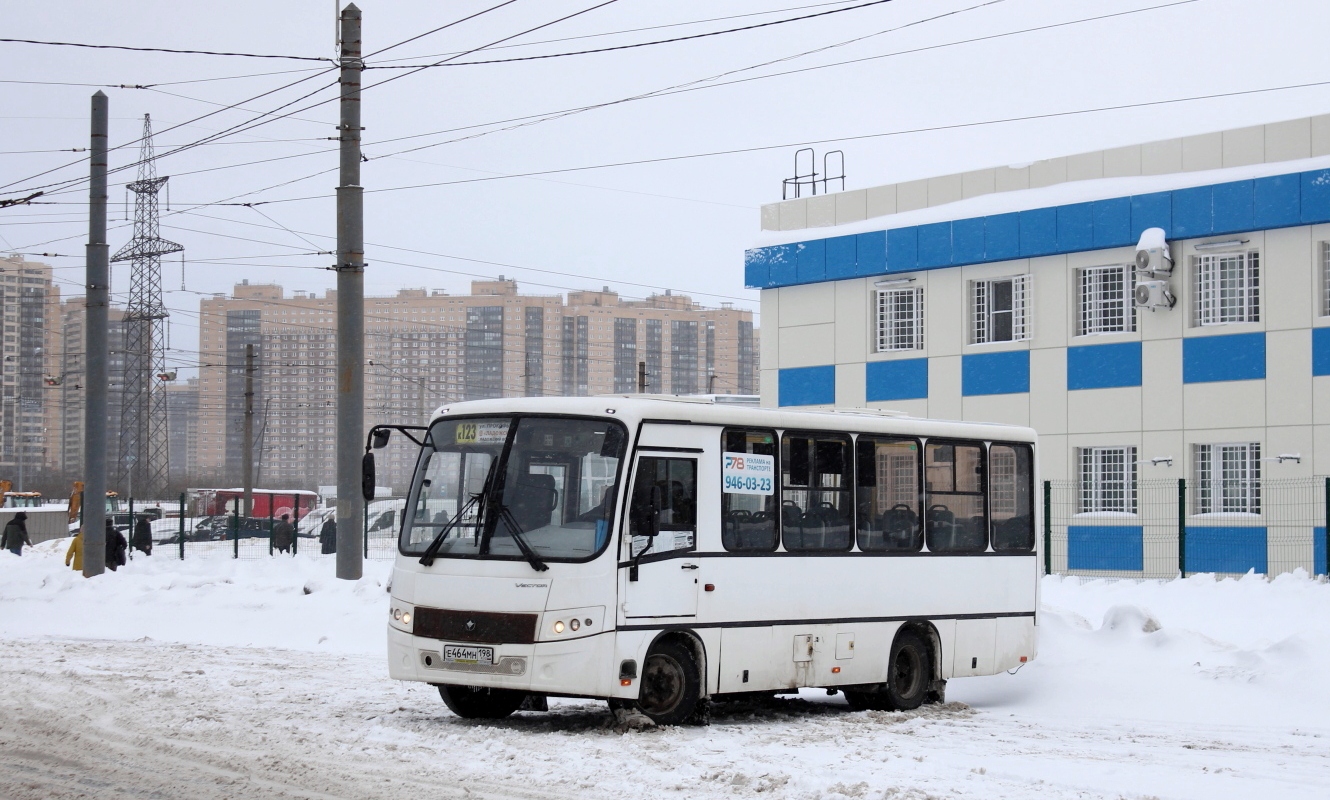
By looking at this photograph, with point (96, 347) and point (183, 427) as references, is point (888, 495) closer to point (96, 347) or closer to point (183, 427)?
point (96, 347)

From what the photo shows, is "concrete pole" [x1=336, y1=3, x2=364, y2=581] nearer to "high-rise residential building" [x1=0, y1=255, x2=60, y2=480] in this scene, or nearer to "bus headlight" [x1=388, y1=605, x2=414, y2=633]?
"bus headlight" [x1=388, y1=605, x2=414, y2=633]

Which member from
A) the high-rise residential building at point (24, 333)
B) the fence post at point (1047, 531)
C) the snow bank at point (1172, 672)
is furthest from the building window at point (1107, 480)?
the high-rise residential building at point (24, 333)

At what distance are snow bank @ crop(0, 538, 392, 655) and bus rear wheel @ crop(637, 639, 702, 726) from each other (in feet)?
27.0

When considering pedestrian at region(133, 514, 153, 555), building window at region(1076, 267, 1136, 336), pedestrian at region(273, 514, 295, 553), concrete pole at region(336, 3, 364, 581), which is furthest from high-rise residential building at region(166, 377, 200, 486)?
concrete pole at region(336, 3, 364, 581)

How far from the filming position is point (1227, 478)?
2767 cm

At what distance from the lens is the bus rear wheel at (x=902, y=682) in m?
13.8

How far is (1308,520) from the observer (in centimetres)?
2617

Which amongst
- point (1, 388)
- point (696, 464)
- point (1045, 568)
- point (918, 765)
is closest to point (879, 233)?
point (1045, 568)

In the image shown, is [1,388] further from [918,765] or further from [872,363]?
[918,765]

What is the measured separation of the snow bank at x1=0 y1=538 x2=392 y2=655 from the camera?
68.0ft

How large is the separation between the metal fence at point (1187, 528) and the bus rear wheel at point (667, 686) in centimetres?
1435

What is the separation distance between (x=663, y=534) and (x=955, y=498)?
3.90 m

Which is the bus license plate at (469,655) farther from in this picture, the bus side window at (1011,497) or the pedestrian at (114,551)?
the pedestrian at (114,551)

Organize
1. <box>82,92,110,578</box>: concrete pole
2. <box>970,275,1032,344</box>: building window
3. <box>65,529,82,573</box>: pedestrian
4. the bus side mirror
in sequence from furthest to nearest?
<box>970,275,1032,344</box>: building window < <box>65,529,82,573</box>: pedestrian < <box>82,92,110,578</box>: concrete pole < the bus side mirror
